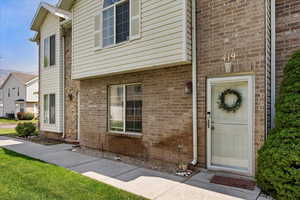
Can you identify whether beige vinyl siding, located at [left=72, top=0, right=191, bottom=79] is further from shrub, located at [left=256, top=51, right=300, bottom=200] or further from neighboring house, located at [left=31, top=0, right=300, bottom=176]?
shrub, located at [left=256, top=51, right=300, bottom=200]

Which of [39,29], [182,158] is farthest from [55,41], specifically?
[182,158]

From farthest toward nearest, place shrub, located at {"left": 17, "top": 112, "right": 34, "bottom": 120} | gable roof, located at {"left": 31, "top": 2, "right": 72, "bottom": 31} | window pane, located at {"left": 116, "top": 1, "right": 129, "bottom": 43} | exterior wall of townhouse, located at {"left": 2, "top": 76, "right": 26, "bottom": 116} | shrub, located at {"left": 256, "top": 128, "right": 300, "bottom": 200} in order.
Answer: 1. exterior wall of townhouse, located at {"left": 2, "top": 76, "right": 26, "bottom": 116}
2. shrub, located at {"left": 17, "top": 112, "right": 34, "bottom": 120}
3. gable roof, located at {"left": 31, "top": 2, "right": 72, "bottom": 31}
4. window pane, located at {"left": 116, "top": 1, "right": 129, "bottom": 43}
5. shrub, located at {"left": 256, "top": 128, "right": 300, "bottom": 200}

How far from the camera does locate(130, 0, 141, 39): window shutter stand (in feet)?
18.2

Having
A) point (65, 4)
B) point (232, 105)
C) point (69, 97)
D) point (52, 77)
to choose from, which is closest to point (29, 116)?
point (52, 77)

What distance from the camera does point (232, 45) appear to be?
4430mm

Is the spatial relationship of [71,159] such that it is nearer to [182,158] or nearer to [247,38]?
[182,158]

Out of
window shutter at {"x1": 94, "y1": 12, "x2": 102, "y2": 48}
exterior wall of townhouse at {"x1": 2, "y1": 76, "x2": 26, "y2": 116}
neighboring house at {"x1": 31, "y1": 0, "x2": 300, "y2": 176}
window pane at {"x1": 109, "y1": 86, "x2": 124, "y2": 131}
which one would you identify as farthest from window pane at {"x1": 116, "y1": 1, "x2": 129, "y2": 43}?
exterior wall of townhouse at {"x1": 2, "y1": 76, "x2": 26, "y2": 116}

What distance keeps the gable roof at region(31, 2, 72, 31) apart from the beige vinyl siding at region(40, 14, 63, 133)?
315mm

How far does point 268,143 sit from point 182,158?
2.15m

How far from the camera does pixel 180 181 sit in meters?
4.12

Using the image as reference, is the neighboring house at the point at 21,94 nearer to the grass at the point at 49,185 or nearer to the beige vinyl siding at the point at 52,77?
the beige vinyl siding at the point at 52,77

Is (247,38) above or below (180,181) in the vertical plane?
above

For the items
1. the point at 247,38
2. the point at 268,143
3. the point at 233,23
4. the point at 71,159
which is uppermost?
the point at 233,23

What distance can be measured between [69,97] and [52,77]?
189cm
